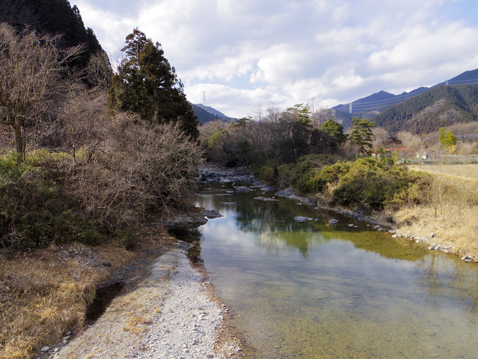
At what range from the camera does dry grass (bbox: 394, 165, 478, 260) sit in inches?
466

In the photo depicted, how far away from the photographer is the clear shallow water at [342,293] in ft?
20.6

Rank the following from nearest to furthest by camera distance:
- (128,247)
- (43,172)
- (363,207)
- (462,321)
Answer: (462,321) < (43,172) < (128,247) < (363,207)

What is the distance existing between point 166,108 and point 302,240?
39.1ft

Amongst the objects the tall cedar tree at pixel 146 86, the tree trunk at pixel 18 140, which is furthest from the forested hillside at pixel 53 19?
the tree trunk at pixel 18 140

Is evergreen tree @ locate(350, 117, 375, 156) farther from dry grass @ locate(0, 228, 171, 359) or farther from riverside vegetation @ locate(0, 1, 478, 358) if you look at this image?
dry grass @ locate(0, 228, 171, 359)

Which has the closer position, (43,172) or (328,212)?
(43,172)

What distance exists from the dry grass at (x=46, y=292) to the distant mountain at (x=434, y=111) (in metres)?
94.9

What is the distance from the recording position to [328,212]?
20.1 m

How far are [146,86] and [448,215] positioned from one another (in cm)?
1844

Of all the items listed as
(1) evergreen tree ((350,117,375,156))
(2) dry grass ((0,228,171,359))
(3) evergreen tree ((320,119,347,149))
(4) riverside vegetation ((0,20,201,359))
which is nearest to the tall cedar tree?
(4) riverside vegetation ((0,20,201,359))

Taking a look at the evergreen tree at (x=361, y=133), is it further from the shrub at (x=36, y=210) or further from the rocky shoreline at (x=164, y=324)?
the shrub at (x=36, y=210)

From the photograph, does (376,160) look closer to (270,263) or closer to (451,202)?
(451,202)

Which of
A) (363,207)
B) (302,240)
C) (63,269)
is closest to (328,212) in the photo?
(363,207)

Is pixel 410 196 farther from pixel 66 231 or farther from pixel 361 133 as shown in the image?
pixel 361 133
